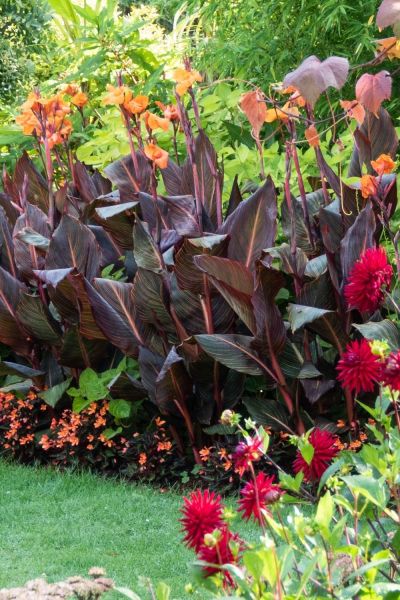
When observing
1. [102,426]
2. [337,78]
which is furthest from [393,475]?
[102,426]

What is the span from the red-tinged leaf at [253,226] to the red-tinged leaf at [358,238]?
0.28 metres

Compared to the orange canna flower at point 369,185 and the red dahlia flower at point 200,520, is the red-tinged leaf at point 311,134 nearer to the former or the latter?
the orange canna flower at point 369,185

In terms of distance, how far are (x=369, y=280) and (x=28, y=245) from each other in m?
2.34

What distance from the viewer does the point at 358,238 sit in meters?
3.51

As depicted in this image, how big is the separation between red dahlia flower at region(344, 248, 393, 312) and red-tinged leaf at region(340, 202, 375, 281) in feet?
4.22

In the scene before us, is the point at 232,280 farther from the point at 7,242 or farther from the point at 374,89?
the point at 7,242

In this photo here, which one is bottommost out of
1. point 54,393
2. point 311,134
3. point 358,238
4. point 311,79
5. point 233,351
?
point 54,393

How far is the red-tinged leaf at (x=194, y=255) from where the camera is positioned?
3.48 metres

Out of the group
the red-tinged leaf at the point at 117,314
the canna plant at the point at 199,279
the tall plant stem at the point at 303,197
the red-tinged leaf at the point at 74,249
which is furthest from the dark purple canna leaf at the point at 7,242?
the tall plant stem at the point at 303,197

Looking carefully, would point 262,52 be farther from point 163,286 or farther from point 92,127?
point 163,286

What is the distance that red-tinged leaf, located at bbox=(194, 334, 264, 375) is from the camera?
355 cm

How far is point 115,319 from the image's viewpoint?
383 cm

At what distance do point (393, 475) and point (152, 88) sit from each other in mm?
4348

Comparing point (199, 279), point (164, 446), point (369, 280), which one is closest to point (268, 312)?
point (199, 279)
